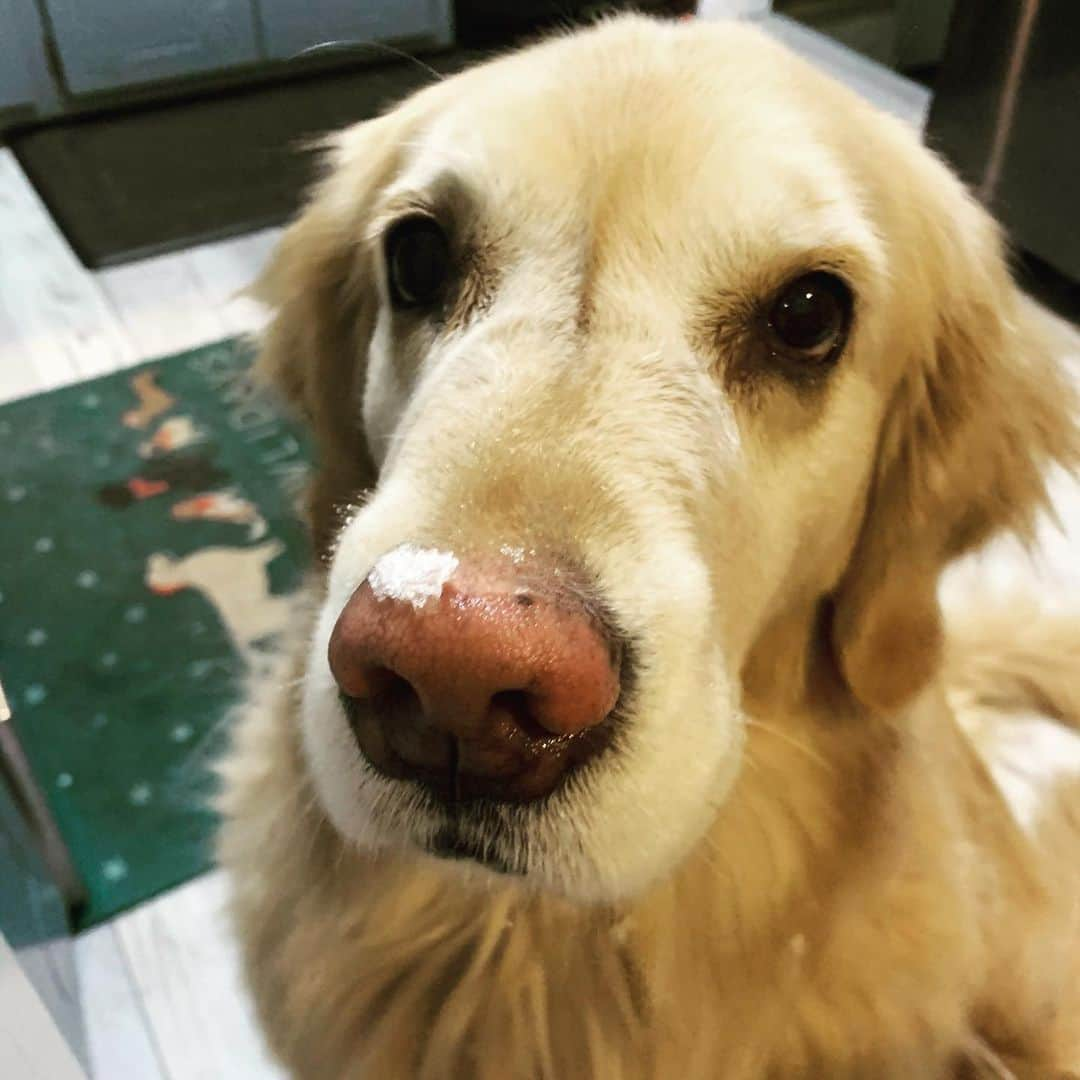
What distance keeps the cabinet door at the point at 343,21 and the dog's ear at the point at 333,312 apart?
3.14 m

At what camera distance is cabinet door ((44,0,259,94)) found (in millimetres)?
3906

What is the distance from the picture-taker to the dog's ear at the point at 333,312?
129 cm

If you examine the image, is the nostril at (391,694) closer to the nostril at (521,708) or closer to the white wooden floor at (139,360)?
the nostril at (521,708)

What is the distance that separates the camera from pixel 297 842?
1.20 m

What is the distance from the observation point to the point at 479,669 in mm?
642

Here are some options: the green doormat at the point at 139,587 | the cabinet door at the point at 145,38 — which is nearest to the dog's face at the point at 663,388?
the green doormat at the point at 139,587

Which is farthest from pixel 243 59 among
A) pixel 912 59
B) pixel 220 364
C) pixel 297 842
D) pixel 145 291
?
pixel 297 842

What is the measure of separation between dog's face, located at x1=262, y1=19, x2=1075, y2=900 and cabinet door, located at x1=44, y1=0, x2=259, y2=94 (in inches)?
126

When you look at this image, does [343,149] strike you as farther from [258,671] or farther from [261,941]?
[261,941]

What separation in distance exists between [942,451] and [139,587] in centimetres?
163

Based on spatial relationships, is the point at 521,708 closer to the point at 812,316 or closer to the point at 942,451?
the point at 812,316

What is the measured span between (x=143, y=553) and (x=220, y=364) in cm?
68

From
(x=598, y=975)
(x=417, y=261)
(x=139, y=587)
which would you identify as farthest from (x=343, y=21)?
(x=598, y=975)

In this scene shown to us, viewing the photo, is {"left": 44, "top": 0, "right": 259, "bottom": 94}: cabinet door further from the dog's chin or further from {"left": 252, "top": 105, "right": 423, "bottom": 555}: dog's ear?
the dog's chin
